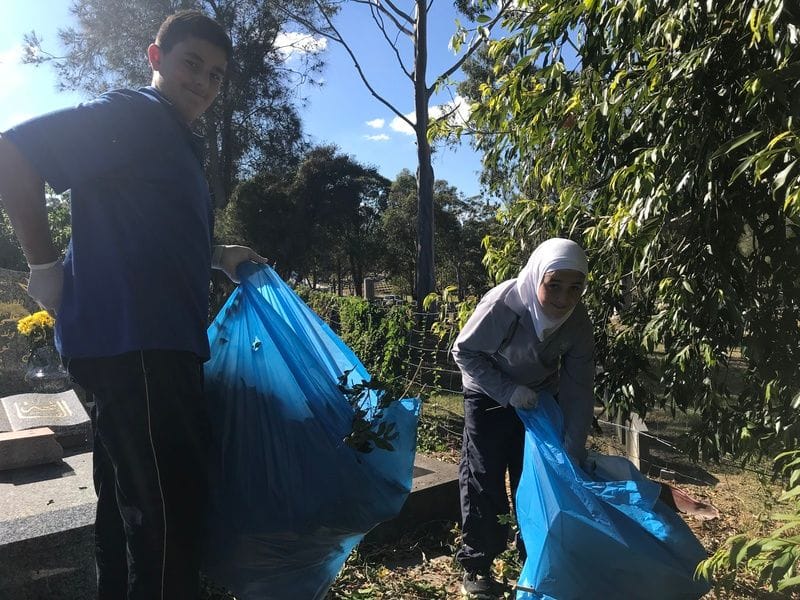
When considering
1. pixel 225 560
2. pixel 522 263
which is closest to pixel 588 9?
pixel 522 263

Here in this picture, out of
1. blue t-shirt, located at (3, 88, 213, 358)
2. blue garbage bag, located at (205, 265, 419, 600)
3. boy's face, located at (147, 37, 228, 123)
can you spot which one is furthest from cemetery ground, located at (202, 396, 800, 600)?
boy's face, located at (147, 37, 228, 123)

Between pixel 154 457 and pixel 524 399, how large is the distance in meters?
1.21

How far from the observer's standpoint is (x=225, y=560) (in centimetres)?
153

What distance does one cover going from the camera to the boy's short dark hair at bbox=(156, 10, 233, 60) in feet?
4.65

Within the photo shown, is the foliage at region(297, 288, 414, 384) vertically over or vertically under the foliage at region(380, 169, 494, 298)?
under

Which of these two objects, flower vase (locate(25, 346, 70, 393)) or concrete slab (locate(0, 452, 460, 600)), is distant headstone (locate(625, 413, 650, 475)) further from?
flower vase (locate(25, 346, 70, 393))

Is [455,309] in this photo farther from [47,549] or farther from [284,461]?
[47,549]

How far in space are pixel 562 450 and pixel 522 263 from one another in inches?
40.8

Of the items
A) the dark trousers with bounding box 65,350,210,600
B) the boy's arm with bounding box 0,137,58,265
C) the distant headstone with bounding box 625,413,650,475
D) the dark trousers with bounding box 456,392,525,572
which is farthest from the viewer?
the distant headstone with bounding box 625,413,650,475

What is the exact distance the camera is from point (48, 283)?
1.32m

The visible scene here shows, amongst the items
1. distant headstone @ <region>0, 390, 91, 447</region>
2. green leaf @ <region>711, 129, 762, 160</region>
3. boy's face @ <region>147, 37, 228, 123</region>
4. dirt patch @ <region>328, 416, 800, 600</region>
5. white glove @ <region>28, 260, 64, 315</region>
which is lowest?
dirt patch @ <region>328, 416, 800, 600</region>

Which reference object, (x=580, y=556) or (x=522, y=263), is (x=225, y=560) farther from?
(x=522, y=263)

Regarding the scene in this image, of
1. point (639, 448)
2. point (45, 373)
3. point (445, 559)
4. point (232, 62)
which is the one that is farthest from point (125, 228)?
point (232, 62)

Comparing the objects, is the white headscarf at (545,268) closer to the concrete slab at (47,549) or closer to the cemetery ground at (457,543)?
A: the cemetery ground at (457,543)
